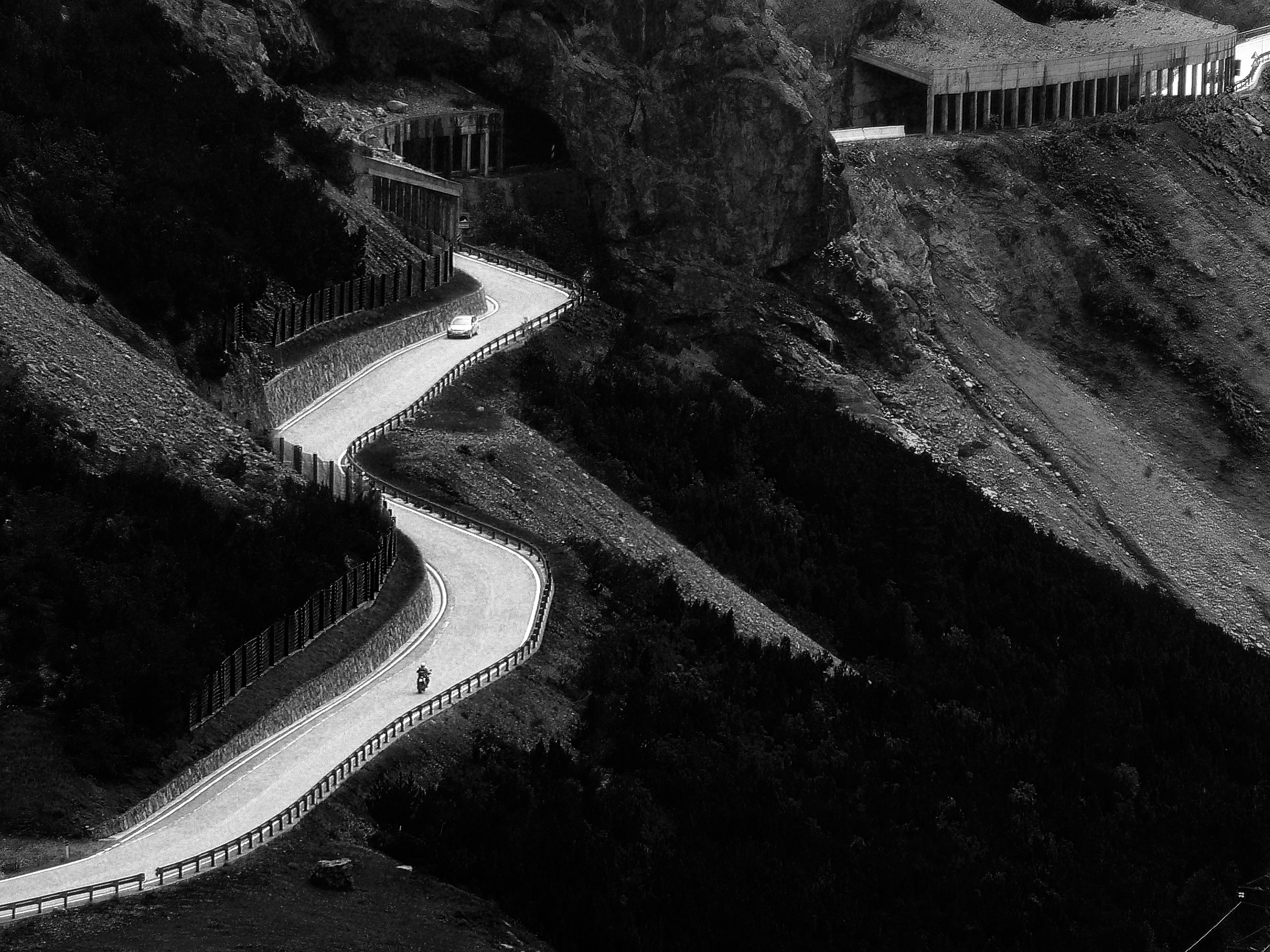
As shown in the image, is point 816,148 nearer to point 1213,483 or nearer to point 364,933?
point 1213,483

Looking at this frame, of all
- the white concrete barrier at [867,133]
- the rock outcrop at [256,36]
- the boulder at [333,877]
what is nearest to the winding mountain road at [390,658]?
the boulder at [333,877]

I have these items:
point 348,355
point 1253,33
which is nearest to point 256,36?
point 348,355

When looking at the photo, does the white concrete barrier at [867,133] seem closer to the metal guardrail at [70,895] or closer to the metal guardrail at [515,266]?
the metal guardrail at [515,266]

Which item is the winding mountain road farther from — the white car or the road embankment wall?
the white car

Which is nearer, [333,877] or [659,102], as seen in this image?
[333,877]

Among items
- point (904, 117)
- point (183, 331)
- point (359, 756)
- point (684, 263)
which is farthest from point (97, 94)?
point (904, 117)

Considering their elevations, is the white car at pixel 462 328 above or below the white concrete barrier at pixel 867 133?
below

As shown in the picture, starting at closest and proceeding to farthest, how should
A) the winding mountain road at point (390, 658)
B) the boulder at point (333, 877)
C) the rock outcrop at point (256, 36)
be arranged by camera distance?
the boulder at point (333, 877) → the winding mountain road at point (390, 658) → the rock outcrop at point (256, 36)

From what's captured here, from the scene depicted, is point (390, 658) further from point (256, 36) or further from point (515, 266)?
point (256, 36)
